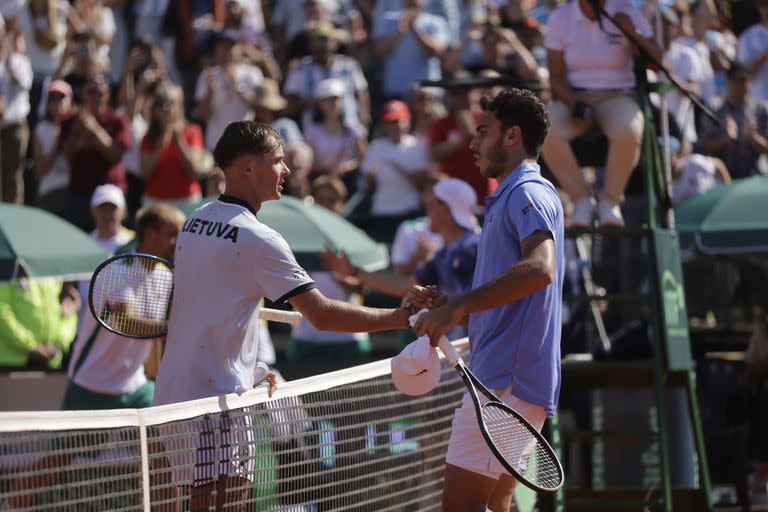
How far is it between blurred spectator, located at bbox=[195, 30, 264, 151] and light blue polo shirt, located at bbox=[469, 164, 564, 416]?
9300 mm

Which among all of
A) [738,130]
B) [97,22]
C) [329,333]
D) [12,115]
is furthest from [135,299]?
[97,22]

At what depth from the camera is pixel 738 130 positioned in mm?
13773

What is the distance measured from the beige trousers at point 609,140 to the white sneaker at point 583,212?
4 centimetres

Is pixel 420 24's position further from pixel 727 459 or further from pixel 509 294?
pixel 509 294

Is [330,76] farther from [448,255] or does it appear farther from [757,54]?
[448,255]

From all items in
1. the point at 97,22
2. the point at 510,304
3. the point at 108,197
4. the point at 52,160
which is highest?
the point at 510,304

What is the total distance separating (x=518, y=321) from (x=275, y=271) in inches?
34.0

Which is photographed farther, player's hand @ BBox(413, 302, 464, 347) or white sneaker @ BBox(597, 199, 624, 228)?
white sneaker @ BBox(597, 199, 624, 228)

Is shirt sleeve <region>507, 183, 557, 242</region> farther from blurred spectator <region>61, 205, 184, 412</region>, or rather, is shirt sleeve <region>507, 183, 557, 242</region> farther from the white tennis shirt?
blurred spectator <region>61, 205, 184, 412</region>

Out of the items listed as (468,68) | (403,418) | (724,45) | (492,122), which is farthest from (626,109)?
(724,45)

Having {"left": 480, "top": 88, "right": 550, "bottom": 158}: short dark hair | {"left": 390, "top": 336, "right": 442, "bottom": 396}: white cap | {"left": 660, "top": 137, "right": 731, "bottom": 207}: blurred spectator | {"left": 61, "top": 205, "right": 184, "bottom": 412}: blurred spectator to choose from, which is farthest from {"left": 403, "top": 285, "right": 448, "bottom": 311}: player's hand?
{"left": 660, "top": 137, "right": 731, "bottom": 207}: blurred spectator

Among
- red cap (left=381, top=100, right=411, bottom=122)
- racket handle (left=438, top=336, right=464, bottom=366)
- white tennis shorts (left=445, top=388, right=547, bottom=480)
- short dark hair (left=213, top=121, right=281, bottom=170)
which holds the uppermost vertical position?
short dark hair (left=213, top=121, right=281, bottom=170)

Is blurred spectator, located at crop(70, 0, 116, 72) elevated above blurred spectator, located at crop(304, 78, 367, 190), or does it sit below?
above

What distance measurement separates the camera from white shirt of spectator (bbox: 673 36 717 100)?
48.5ft
